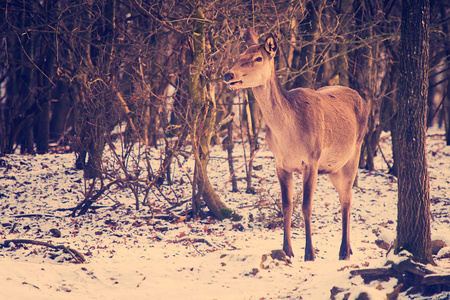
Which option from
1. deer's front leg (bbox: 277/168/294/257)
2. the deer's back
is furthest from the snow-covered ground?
the deer's back

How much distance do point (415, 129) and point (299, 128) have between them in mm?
1763

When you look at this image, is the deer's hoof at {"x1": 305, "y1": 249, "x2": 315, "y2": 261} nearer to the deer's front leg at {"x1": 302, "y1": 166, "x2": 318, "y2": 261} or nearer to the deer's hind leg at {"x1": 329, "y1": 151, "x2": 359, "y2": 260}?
the deer's front leg at {"x1": 302, "y1": 166, "x2": 318, "y2": 261}

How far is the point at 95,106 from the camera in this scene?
8500 mm

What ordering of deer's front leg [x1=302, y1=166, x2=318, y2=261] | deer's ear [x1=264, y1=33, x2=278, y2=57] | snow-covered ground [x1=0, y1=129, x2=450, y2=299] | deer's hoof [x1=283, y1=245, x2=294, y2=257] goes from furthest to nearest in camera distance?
deer's hoof [x1=283, y1=245, x2=294, y2=257] → deer's front leg [x1=302, y1=166, x2=318, y2=261] → deer's ear [x1=264, y1=33, x2=278, y2=57] → snow-covered ground [x1=0, y1=129, x2=450, y2=299]

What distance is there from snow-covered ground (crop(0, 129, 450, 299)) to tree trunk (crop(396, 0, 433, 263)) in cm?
64

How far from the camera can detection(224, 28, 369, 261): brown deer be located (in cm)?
663

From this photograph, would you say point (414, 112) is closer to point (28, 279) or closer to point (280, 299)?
point (280, 299)

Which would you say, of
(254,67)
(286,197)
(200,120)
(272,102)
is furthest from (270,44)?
(200,120)

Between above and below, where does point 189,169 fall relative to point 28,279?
above

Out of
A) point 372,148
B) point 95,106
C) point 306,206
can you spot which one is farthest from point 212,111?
point 372,148

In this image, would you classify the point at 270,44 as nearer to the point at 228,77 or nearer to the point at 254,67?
the point at 254,67

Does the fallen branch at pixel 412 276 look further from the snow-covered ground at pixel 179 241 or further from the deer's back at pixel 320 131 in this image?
the deer's back at pixel 320 131

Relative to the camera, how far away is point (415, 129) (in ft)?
18.5

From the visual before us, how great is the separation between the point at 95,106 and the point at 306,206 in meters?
3.98
